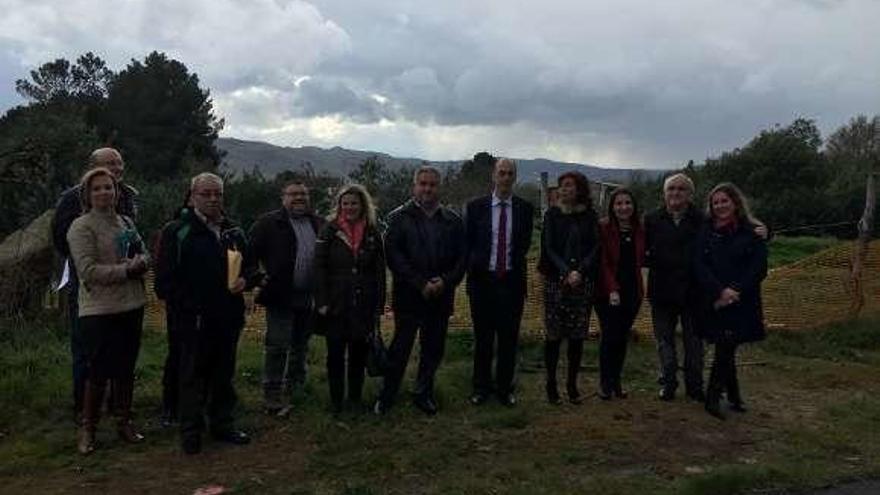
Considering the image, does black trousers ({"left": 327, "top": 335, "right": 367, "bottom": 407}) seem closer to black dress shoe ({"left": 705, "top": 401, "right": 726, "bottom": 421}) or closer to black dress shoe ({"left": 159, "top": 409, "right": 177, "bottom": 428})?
black dress shoe ({"left": 159, "top": 409, "right": 177, "bottom": 428})

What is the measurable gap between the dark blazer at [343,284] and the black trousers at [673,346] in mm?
2388

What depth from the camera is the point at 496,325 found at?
6867 millimetres

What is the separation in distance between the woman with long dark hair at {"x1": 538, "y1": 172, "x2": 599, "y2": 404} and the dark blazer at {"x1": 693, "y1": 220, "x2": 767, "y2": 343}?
0.87 meters

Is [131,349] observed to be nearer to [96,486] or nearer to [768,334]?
[96,486]

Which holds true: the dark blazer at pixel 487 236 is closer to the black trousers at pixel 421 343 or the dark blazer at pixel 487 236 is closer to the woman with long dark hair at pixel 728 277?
the black trousers at pixel 421 343

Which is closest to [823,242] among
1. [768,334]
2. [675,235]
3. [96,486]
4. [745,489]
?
[768,334]

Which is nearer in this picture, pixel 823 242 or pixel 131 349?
pixel 131 349

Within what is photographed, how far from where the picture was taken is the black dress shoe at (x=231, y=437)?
6.01 metres

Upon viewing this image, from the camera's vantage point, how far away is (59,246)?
6.00m

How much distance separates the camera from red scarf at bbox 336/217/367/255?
637cm

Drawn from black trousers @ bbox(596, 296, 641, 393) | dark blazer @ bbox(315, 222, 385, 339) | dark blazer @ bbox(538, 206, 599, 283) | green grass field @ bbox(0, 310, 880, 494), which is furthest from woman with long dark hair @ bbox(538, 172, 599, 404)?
dark blazer @ bbox(315, 222, 385, 339)

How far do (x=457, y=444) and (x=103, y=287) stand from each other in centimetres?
245

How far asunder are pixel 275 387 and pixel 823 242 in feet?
75.1

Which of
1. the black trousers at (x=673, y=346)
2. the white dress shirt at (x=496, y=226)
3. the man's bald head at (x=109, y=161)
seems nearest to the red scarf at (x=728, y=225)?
the black trousers at (x=673, y=346)
